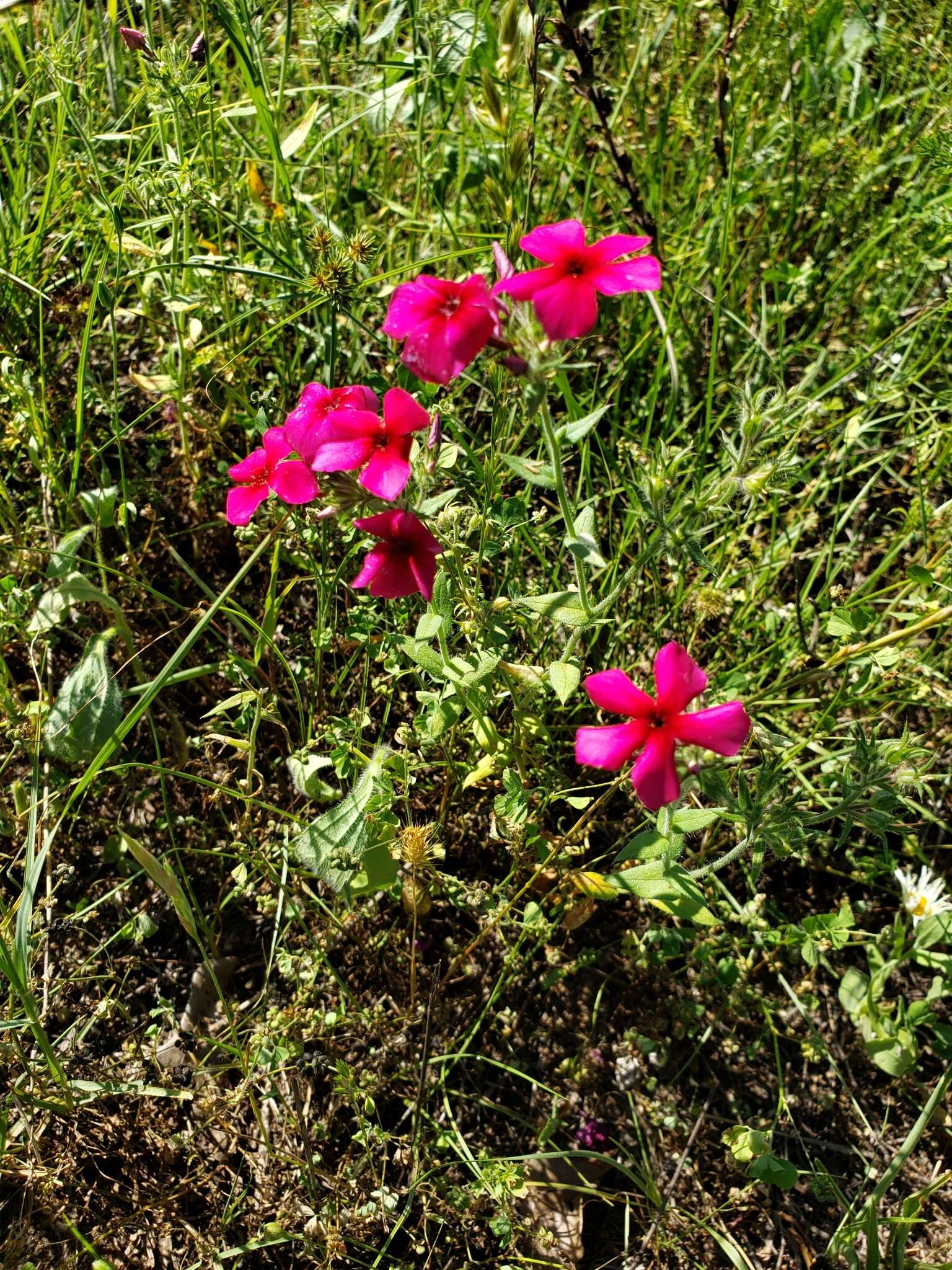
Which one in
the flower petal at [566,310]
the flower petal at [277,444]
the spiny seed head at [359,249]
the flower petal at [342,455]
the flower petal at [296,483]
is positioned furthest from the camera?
the spiny seed head at [359,249]

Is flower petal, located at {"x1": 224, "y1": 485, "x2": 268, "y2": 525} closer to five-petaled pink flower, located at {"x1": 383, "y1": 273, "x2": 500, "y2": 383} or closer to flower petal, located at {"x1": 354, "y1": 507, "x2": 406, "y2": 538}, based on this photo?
flower petal, located at {"x1": 354, "y1": 507, "x2": 406, "y2": 538}

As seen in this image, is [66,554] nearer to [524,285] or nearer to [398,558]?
[398,558]

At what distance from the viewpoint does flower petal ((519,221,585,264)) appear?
59.0 inches

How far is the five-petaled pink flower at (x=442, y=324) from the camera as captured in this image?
54.7 inches

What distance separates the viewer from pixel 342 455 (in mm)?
1486

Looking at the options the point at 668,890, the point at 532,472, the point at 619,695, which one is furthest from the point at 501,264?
the point at 668,890

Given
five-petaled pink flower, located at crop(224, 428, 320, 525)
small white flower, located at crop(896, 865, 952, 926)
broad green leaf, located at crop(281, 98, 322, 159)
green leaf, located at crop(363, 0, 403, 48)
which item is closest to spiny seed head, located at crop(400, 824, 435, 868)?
five-petaled pink flower, located at crop(224, 428, 320, 525)

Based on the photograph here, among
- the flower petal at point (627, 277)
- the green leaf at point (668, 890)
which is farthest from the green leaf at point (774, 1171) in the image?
the flower petal at point (627, 277)

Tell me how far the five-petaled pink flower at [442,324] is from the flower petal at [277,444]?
0.32m

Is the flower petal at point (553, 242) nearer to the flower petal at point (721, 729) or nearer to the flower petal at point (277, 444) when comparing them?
the flower petal at point (277, 444)

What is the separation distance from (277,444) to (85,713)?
0.75 metres

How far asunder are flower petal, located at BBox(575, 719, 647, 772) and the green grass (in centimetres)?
24

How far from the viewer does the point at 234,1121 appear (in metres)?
2.02

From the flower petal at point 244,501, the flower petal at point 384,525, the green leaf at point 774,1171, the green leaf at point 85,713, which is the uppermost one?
the flower petal at point 384,525
